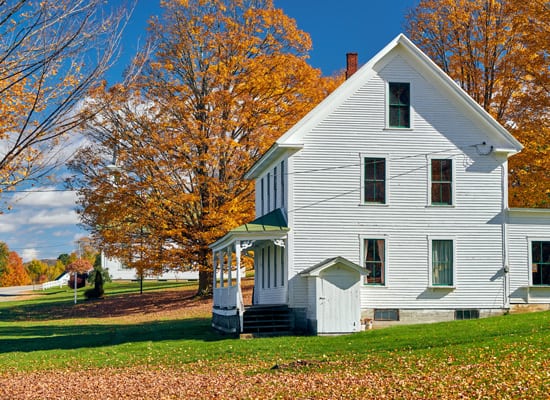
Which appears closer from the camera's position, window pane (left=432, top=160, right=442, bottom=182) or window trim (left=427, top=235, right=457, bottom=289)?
window trim (left=427, top=235, right=457, bottom=289)

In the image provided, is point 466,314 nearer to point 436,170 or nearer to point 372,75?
point 436,170

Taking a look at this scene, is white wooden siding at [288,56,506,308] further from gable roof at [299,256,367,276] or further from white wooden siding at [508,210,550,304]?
gable roof at [299,256,367,276]

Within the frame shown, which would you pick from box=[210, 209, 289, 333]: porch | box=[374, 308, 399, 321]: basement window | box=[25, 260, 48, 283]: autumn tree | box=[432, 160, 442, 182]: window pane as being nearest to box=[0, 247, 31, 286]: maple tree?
box=[25, 260, 48, 283]: autumn tree

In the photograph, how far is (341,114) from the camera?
92.6 ft

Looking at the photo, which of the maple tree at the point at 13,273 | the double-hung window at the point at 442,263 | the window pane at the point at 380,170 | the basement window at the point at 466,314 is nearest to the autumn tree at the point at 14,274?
the maple tree at the point at 13,273

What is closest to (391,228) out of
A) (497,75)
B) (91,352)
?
(91,352)

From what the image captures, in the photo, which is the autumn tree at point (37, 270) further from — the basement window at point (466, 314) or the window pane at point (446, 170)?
the basement window at point (466, 314)

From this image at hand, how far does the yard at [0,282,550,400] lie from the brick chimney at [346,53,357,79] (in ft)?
36.5

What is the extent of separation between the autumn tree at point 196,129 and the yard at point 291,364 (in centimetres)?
979

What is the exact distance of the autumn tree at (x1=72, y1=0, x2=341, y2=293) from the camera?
3997 cm

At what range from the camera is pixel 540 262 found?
28812mm

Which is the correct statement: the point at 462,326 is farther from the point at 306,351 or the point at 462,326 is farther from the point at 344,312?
the point at 306,351

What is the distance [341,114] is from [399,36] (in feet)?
11.2

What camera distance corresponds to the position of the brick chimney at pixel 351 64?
3241cm
